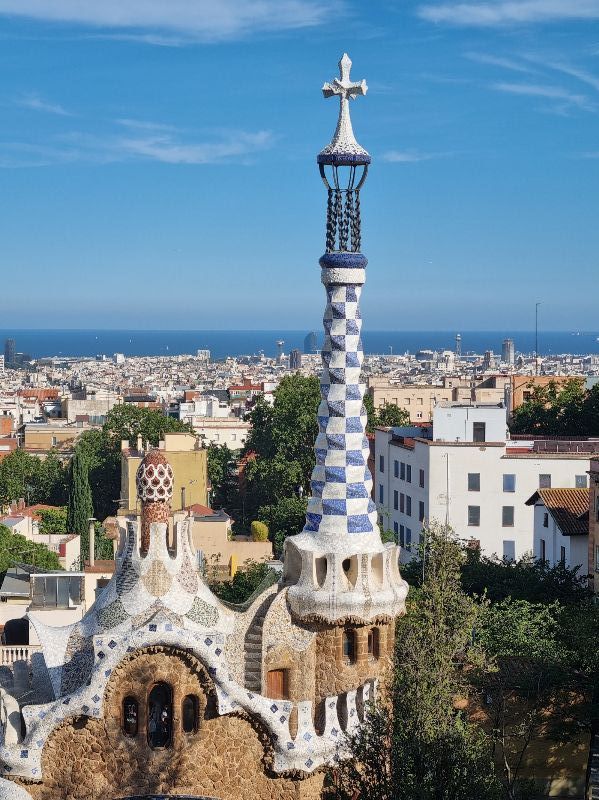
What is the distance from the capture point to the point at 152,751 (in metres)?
14.6

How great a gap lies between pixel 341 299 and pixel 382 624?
138 inches

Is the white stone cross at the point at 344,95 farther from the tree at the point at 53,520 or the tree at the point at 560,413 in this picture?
the tree at the point at 560,413

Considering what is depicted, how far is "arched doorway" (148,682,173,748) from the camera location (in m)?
14.6

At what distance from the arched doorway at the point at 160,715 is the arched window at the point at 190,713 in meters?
0.14

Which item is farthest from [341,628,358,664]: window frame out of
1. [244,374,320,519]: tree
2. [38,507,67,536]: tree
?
[244,374,320,519]: tree

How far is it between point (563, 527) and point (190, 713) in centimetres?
2139

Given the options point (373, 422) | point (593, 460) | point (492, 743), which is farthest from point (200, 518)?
point (492, 743)

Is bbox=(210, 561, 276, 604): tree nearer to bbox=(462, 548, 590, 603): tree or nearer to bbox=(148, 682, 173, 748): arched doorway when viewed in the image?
bbox=(462, 548, 590, 603): tree

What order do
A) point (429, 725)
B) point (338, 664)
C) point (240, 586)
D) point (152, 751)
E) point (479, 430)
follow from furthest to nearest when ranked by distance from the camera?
point (479, 430)
point (240, 586)
point (338, 664)
point (429, 725)
point (152, 751)

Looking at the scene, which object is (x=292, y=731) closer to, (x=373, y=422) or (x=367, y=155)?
(x=367, y=155)

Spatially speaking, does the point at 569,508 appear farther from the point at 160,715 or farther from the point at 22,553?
the point at 160,715

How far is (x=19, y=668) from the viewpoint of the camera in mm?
16141

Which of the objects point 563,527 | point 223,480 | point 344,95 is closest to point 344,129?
point 344,95

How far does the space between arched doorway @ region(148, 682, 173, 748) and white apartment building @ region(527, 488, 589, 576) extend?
19.8m
